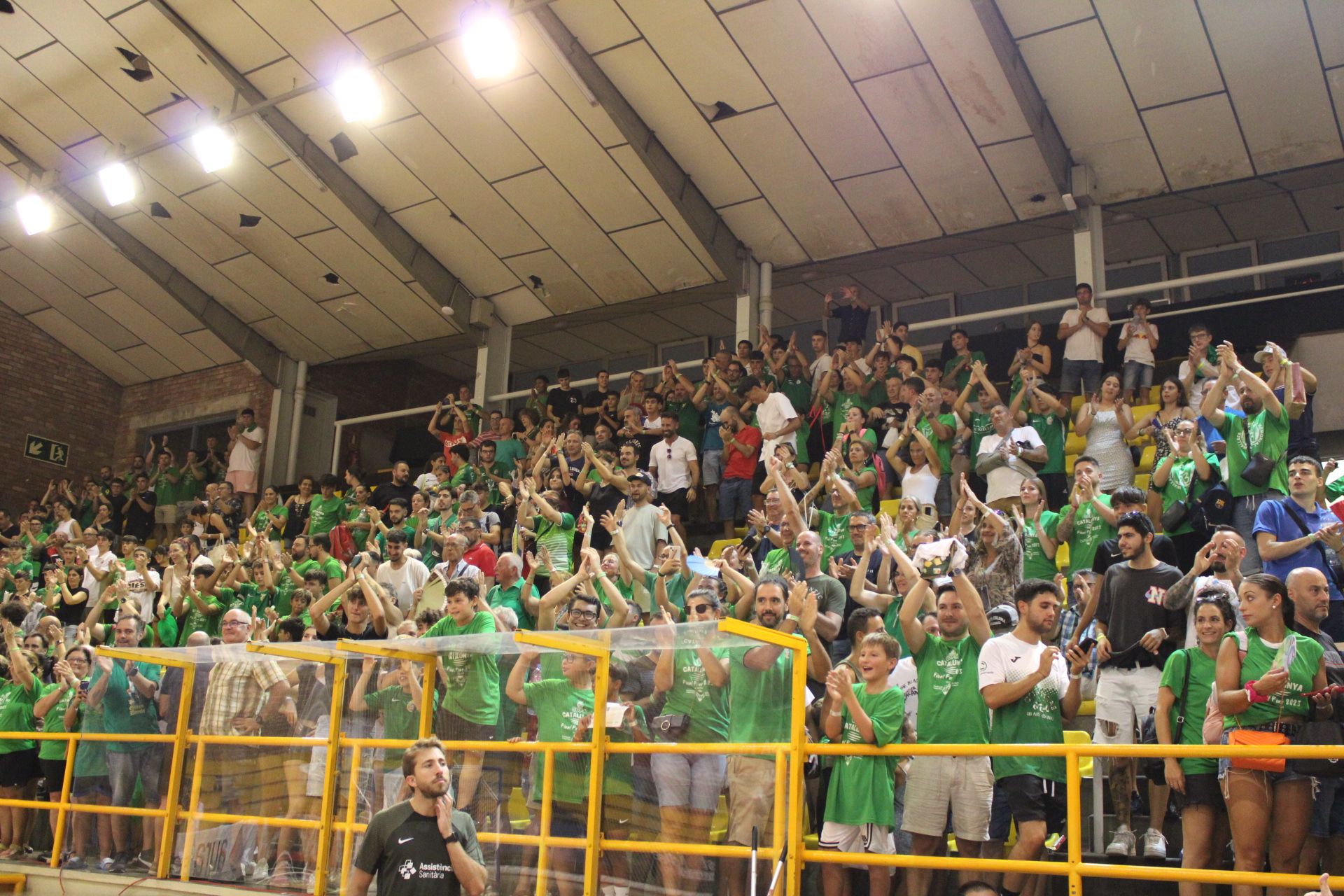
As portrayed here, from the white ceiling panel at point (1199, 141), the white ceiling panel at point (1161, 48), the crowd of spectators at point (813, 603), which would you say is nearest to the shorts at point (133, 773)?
the crowd of spectators at point (813, 603)

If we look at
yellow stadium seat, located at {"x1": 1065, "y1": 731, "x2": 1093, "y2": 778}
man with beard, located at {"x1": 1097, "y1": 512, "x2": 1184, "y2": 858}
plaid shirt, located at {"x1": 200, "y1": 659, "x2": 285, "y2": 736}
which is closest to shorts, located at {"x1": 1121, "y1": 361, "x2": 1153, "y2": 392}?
man with beard, located at {"x1": 1097, "y1": 512, "x2": 1184, "y2": 858}

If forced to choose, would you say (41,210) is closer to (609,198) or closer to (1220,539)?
(609,198)

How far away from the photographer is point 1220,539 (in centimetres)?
596

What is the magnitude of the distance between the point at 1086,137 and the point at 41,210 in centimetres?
1160

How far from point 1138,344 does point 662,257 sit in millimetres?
5311

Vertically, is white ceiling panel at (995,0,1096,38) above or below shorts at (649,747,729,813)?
above

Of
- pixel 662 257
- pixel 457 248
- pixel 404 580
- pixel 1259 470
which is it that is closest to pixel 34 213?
pixel 457 248

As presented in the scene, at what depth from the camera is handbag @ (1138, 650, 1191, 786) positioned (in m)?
5.18

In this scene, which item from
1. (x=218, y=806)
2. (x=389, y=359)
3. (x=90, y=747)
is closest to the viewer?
(x=218, y=806)

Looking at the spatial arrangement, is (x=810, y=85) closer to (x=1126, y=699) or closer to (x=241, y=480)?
(x=1126, y=699)

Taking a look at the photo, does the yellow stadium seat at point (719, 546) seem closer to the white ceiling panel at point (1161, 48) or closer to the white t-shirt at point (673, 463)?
the white t-shirt at point (673, 463)

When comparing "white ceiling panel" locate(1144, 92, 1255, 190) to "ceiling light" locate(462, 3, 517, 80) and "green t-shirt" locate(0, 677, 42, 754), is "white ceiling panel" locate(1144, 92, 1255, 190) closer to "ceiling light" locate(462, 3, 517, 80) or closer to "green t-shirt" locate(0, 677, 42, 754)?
"ceiling light" locate(462, 3, 517, 80)

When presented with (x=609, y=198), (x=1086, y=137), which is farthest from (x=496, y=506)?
(x=1086, y=137)

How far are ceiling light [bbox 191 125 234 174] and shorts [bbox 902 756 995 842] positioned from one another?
33.5ft
